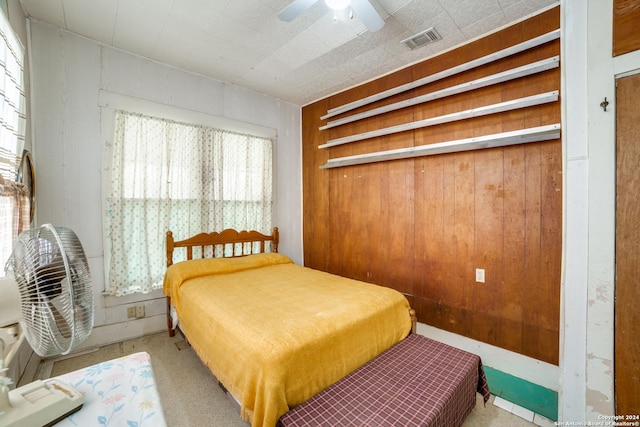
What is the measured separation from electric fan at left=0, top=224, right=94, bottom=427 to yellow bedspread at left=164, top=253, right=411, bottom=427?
0.73m

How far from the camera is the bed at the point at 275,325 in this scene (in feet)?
4.39

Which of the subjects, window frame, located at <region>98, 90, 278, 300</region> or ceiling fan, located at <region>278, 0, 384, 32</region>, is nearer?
ceiling fan, located at <region>278, 0, 384, 32</region>

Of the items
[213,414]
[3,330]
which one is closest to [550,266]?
[213,414]

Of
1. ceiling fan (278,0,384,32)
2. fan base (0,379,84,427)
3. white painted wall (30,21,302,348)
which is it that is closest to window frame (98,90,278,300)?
white painted wall (30,21,302,348)

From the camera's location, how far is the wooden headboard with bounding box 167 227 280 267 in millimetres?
2770

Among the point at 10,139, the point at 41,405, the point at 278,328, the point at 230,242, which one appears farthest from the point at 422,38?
the point at 41,405

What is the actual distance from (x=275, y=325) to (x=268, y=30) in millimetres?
2252

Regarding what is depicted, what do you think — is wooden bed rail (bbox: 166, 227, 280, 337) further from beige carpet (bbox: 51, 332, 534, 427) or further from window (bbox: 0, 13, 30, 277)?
window (bbox: 0, 13, 30, 277)

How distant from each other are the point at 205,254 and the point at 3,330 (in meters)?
2.21

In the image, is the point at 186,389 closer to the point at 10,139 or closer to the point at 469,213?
the point at 10,139

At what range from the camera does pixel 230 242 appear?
10.2 ft

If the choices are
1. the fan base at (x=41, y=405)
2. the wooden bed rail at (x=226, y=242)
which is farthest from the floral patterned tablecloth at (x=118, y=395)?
the wooden bed rail at (x=226, y=242)

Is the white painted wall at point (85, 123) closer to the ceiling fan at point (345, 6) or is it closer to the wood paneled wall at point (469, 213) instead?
the ceiling fan at point (345, 6)

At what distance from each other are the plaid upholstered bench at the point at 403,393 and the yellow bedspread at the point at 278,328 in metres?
0.08
